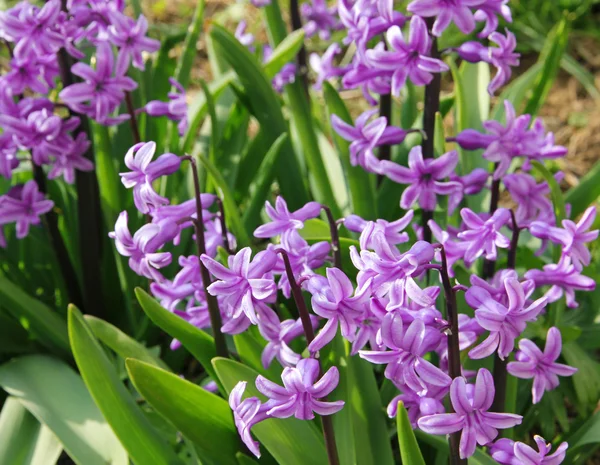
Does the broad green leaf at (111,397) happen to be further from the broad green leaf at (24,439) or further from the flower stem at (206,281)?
the broad green leaf at (24,439)

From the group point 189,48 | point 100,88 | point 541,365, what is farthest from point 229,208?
point 189,48

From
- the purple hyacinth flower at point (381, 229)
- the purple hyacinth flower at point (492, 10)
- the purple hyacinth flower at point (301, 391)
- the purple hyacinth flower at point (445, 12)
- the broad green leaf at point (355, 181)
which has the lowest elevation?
the broad green leaf at point (355, 181)

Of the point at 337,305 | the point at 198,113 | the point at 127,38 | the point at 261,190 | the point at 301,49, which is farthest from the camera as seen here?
the point at 301,49

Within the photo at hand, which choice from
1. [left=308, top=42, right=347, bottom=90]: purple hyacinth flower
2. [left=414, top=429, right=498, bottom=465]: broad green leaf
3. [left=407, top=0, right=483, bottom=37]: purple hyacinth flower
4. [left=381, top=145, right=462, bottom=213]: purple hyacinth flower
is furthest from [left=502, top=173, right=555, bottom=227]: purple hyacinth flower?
[left=308, top=42, right=347, bottom=90]: purple hyacinth flower

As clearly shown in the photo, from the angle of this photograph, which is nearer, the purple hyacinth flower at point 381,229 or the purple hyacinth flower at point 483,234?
the purple hyacinth flower at point 381,229

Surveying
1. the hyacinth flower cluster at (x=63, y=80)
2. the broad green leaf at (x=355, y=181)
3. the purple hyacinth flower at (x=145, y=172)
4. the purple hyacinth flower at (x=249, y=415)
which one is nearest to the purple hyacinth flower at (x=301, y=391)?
the purple hyacinth flower at (x=249, y=415)

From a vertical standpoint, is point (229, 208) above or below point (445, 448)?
above

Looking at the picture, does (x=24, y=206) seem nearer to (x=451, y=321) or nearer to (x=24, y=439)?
(x=24, y=439)

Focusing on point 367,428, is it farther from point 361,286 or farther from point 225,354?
point 361,286

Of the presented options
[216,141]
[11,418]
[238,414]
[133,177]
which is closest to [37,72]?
[216,141]
